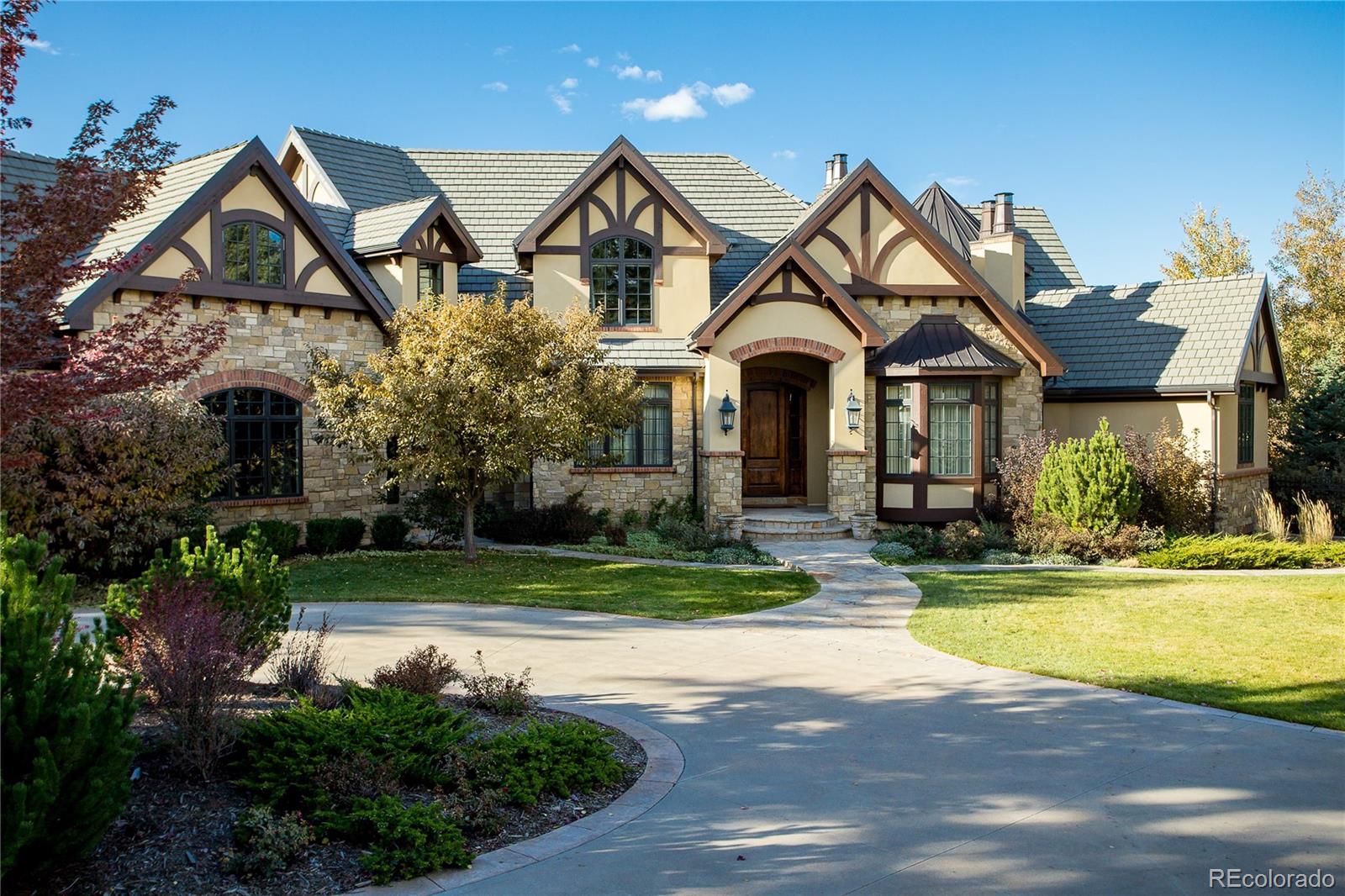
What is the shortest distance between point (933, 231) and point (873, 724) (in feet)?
47.5

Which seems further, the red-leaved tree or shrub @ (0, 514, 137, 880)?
the red-leaved tree

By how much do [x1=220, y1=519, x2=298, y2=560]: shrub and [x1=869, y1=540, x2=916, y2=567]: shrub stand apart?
9.47 m

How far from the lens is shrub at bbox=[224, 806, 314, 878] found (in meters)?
5.09

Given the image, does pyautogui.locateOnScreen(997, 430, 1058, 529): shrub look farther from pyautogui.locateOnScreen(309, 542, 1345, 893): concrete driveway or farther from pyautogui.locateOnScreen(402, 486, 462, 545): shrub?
pyautogui.locateOnScreen(402, 486, 462, 545): shrub

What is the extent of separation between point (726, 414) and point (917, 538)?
4.16m

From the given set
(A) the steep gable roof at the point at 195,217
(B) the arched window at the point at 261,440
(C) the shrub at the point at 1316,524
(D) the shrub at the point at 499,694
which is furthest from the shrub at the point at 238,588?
(C) the shrub at the point at 1316,524

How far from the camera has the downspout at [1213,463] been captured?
780 inches

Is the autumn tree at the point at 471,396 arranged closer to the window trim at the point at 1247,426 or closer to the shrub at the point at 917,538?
the shrub at the point at 917,538

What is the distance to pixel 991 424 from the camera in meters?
20.2

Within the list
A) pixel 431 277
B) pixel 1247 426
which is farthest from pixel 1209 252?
pixel 431 277

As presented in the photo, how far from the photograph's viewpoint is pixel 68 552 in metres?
13.3

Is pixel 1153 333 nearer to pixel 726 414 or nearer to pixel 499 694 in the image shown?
pixel 726 414

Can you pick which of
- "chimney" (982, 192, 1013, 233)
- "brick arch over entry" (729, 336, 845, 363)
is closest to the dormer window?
"brick arch over entry" (729, 336, 845, 363)

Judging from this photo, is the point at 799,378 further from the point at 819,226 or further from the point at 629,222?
the point at 629,222
